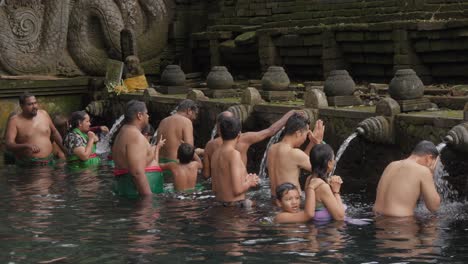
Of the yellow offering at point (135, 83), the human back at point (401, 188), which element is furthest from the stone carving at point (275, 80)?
the human back at point (401, 188)

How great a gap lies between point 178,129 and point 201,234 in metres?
3.51

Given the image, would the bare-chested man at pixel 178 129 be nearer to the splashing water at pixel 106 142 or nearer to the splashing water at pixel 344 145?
the splashing water at pixel 344 145

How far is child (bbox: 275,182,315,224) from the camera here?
887 centimetres

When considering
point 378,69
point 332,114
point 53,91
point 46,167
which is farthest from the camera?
point 53,91

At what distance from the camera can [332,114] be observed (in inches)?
485

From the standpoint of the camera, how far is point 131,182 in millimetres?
11016

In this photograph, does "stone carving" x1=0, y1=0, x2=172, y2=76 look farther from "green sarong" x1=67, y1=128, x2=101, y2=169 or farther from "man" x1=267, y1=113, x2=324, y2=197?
"man" x1=267, y1=113, x2=324, y2=197

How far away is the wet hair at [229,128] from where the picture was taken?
392 inches

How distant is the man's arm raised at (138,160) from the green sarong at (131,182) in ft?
0.51

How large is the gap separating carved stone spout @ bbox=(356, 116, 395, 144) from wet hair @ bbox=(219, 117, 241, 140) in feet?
6.20

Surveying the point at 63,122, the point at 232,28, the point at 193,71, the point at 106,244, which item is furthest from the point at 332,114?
the point at 193,71

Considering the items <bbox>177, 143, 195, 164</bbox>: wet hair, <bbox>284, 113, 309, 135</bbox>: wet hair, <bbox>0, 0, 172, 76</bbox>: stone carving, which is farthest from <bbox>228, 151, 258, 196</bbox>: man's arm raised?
<bbox>0, 0, 172, 76</bbox>: stone carving

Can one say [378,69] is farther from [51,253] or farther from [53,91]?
[51,253]

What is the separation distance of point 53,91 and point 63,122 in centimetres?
300
